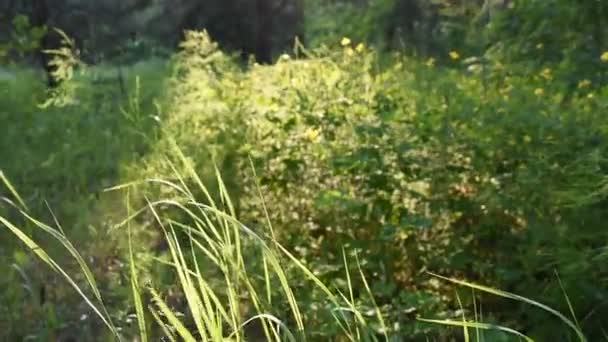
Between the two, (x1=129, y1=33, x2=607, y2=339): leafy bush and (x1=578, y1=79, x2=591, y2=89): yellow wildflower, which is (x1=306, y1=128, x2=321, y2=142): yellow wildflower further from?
(x1=578, y1=79, x2=591, y2=89): yellow wildflower

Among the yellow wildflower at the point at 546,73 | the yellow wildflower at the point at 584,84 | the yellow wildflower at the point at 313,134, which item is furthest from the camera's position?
the yellow wildflower at the point at 546,73

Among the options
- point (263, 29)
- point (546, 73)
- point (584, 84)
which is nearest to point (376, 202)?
point (584, 84)

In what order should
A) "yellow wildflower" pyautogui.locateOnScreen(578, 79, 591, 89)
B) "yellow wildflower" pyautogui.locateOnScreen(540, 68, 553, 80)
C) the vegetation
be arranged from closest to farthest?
the vegetation → "yellow wildflower" pyautogui.locateOnScreen(578, 79, 591, 89) → "yellow wildflower" pyautogui.locateOnScreen(540, 68, 553, 80)

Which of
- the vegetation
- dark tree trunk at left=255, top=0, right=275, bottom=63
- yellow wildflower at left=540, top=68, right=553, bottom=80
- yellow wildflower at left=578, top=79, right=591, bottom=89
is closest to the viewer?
the vegetation

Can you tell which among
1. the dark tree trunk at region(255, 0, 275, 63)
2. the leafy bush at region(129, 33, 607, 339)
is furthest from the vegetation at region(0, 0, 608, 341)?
the dark tree trunk at region(255, 0, 275, 63)

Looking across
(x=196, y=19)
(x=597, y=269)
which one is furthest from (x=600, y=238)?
(x=196, y=19)

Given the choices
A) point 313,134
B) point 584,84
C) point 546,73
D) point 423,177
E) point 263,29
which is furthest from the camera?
point 263,29

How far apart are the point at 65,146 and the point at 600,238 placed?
16.1ft

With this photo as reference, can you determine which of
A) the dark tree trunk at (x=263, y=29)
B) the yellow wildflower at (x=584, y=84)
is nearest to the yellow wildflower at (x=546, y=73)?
the yellow wildflower at (x=584, y=84)

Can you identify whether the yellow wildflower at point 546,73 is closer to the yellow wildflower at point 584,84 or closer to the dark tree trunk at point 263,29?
the yellow wildflower at point 584,84

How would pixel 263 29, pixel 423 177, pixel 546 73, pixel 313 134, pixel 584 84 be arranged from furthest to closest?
pixel 263 29 → pixel 546 73 → pixel 584 84 → pixel 313 134 → pixel 423 177

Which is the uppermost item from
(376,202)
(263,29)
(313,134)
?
(313,134)

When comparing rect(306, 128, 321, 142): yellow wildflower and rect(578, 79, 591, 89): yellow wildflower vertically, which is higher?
rect(578, 79, 591, 89): yellow wildflower

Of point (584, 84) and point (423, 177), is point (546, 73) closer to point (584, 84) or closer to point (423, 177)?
point (584, 84)
